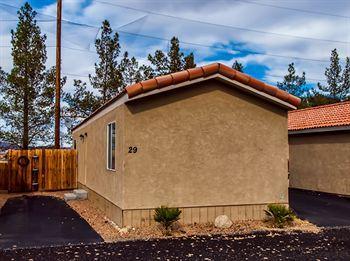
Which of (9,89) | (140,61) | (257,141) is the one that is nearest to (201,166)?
(257,141)

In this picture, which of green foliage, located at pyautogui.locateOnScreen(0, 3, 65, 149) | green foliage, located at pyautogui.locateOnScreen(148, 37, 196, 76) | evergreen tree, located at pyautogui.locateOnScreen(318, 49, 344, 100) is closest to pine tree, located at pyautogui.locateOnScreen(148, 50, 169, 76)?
green foliage, located at pyautogui.locateOnScreen(148, 37, 196, 76)

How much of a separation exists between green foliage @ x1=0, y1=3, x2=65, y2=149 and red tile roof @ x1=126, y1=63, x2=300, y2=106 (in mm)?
16344

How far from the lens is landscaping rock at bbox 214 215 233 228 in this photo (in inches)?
369

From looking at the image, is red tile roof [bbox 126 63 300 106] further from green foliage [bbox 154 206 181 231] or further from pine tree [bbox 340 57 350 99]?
pine tree [bbox 340 57 350 99]

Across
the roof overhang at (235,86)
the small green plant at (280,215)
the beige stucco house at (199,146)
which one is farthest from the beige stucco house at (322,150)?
the small green plant at (280,215)

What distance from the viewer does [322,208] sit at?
1204 centimetres

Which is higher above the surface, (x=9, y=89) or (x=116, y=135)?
(x=9, y=89)

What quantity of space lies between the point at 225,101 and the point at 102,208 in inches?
186

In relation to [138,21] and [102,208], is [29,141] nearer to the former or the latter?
[138,21]

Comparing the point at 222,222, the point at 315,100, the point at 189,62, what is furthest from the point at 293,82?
the point at 222,222

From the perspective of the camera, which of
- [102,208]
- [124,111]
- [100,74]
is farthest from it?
[100,74]

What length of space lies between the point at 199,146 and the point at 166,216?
6.22ft

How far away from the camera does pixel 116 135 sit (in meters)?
10.1

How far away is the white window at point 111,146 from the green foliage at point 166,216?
86.1 inches
